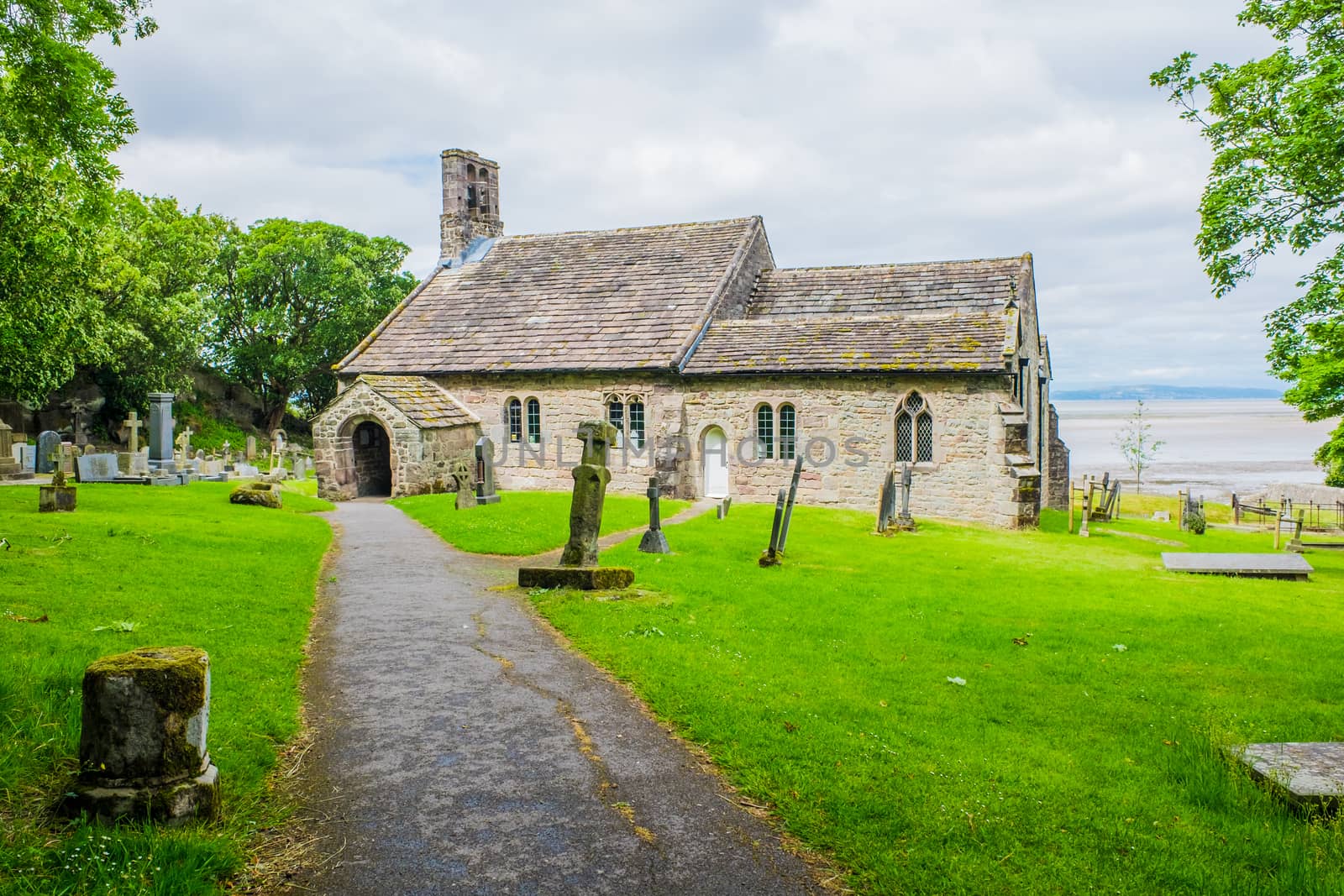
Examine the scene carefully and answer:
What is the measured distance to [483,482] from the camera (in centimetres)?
2367

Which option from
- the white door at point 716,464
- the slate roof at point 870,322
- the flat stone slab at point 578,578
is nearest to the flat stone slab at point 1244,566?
the slate roof at point 870,322

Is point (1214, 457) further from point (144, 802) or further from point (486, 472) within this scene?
point (144, 802)

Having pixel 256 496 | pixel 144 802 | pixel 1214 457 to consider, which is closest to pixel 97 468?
pixel 256 496

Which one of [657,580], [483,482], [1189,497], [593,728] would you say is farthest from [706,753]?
[1189,497]

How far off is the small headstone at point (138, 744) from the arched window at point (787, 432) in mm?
22146

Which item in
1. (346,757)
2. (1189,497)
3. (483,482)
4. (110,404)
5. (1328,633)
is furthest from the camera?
(110,404)

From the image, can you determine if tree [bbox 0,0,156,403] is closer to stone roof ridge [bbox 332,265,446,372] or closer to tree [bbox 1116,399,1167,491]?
stone roof ridge [bbox 332,265,446,372]

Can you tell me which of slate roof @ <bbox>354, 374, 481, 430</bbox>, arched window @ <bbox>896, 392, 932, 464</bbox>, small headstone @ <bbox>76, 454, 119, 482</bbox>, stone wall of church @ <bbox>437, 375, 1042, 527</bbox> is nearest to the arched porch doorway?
slate roof @ <bbox>354, 374, 481, 430</bbox>

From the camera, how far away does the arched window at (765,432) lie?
86.5ft

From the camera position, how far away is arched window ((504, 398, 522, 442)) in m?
29.3

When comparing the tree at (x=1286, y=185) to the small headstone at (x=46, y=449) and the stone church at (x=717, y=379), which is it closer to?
the stone church at (x=717, y=379)

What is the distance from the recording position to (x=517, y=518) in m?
20.2

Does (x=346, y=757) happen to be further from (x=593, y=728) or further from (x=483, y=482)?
(x=483, y=482)

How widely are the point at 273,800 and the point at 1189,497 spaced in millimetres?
29539
